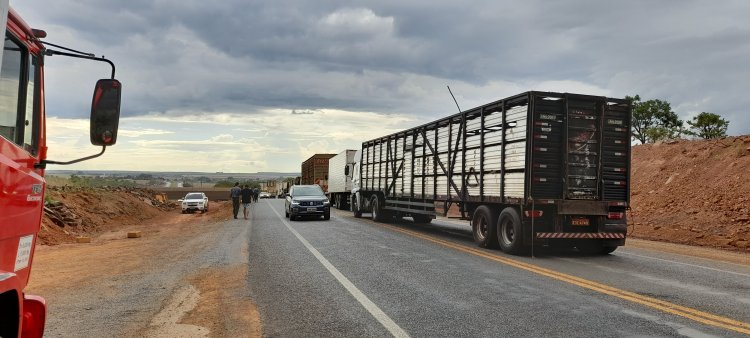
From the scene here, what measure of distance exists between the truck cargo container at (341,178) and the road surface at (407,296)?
60.9ft

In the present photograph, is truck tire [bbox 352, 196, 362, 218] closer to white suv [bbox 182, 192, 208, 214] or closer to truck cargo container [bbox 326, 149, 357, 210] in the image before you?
truck cargo container [bbox 326, 149, 357, 210]

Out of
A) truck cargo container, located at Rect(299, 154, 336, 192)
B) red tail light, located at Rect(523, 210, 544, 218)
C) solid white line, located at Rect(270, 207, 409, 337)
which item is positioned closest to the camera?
solid white line, located at Rect(270, 207, 409, 337)

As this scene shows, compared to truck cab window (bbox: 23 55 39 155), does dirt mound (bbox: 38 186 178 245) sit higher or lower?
lower

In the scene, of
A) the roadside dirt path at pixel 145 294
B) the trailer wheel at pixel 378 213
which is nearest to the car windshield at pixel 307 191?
the trailer wheel at pixel 378 213

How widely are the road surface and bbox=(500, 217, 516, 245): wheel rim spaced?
0.62 meters

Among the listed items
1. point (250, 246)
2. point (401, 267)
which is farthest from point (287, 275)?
point (250, 246)

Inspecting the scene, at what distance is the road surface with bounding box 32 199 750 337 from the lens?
5637 mm

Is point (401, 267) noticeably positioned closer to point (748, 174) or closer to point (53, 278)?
point (53, 278)

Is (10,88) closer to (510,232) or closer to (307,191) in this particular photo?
(510,232)

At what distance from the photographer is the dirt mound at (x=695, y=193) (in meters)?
18.1

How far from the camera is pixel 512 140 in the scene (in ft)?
40.2

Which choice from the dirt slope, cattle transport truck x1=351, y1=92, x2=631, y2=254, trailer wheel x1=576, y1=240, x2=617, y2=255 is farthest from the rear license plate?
the dirt slope

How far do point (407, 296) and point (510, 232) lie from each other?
19.1 ft

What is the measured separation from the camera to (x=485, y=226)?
13375 millimetres
